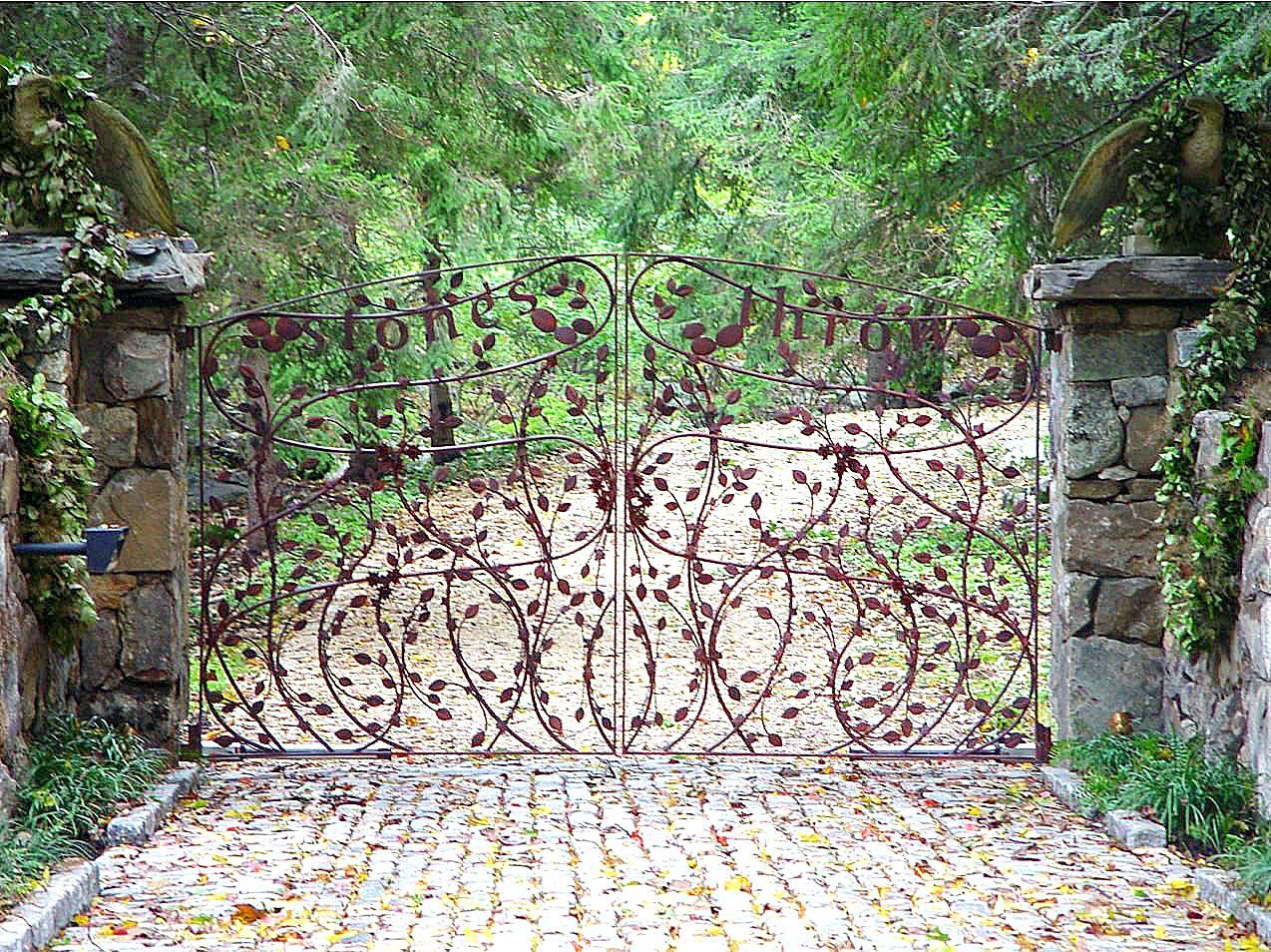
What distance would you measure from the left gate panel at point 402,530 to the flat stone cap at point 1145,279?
1749mm

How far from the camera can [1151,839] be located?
4.58 m

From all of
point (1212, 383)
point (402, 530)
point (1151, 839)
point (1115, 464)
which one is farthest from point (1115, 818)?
point (402, 530)

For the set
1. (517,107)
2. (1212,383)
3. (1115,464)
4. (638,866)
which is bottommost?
(638,866)

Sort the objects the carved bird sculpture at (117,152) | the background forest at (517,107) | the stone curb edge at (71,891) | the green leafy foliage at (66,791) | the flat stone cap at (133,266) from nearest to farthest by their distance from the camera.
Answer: the stone curb edge at (71,891) → the green leafy foliage at (66,791) → the flat stone cap at (133,266) → the carved bird sculpture at (117,152) → the background forest at (517,107)

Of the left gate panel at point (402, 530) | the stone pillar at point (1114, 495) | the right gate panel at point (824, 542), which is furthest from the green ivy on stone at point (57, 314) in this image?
the stone pillar at point (1114, 495)

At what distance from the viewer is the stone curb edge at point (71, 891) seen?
11.5 ft

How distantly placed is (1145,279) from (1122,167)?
46cm

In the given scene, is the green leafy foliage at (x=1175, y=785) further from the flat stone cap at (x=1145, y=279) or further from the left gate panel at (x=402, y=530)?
the left gate panel at (x=402, y=530)

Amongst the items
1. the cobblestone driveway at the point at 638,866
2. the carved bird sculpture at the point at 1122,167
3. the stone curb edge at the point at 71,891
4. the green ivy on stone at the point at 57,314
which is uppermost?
the carved bird sculpture at the point at 1122,167

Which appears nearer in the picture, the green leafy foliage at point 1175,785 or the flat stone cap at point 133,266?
the green leafy foliage at point 1175,785

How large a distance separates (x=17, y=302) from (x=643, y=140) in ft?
24.3

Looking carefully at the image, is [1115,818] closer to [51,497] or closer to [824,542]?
[51,497]

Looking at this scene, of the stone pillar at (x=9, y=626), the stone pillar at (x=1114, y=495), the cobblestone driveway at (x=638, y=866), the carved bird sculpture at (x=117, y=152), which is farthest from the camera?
the stone pillar at (x=1114, y=495)

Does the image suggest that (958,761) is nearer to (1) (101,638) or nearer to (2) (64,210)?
(1) (101,638)
